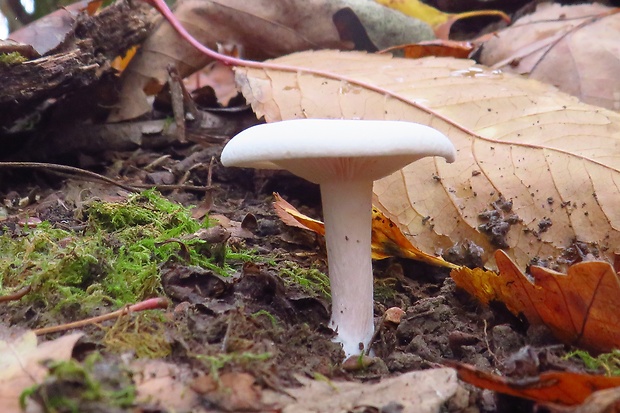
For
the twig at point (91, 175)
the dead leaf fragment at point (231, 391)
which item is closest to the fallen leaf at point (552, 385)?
the dead leaf fragment at point (231, 391)

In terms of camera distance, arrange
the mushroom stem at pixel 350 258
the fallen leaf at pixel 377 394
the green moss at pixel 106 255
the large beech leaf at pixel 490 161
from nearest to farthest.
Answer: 1. the fallen leaf at pixel 377 394
2. the green moss at pixel 106 255
3. the mushroom stem at pixel 350 258
4. the large beech leaf at pixel 490 161

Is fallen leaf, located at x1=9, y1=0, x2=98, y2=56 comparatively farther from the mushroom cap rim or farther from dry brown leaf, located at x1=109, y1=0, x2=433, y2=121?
the mushroom cap rim

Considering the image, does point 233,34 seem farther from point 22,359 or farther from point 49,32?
point 22,359

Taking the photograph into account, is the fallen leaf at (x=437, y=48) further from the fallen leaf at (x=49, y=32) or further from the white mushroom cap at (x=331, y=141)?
the white mushroom cap at (x=331, y=141)

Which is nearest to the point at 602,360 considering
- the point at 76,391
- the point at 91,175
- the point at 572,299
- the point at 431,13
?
the point at 572,299

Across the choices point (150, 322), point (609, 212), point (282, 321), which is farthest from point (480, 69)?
point (150, 322)

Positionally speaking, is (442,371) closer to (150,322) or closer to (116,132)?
(150,322)

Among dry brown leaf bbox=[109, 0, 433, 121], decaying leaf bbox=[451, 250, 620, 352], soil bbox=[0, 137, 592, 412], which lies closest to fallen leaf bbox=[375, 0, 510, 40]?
dry brown leaf bbox=[109, 0, 433, 121]
